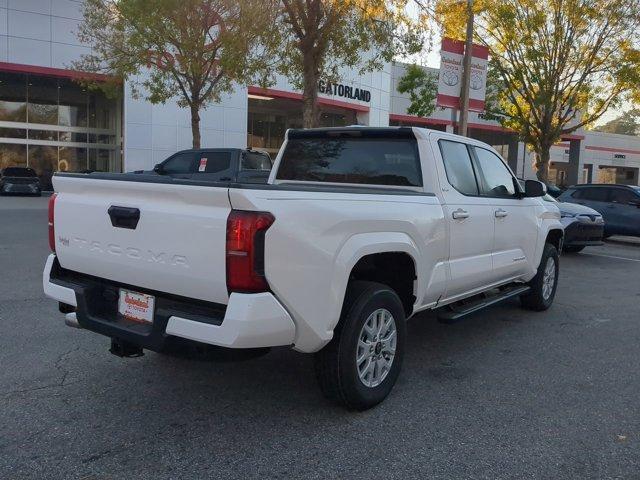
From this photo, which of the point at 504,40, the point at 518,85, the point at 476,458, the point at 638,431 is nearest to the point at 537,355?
the point at 638,431

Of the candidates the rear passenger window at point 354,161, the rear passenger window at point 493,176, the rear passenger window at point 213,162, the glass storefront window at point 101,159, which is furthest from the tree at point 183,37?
the glass storefront window at point 101,159

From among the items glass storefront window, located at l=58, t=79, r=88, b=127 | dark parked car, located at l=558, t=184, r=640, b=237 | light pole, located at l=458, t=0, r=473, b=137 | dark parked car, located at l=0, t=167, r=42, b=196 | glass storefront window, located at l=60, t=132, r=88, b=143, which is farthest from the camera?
glass storefront window, located at l=60, t=132, r=88, b=143

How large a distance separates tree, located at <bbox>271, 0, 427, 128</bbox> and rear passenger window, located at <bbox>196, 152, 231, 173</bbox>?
2153mm

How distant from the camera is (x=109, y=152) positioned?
3278 centimetres

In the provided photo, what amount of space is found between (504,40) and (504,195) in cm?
1972

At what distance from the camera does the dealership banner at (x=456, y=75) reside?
14.1m

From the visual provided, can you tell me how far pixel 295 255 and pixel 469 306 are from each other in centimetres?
240

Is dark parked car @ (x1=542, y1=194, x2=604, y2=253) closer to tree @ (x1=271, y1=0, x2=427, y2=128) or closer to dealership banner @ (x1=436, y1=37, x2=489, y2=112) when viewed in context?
dealership banner @ (x1=436, y1=37, x2=489, y2=112)

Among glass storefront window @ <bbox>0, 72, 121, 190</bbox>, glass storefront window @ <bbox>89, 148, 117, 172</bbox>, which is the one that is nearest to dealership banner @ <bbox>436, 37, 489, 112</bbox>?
glass storefront window @ <bbox>0, 72, 121, 190</bbox>

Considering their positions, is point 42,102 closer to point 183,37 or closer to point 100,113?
point 100,113

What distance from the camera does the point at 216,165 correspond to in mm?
14312

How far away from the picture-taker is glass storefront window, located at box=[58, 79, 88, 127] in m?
31.6

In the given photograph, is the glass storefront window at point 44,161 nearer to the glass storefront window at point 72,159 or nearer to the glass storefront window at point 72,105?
the glass storefront window at point 72,159

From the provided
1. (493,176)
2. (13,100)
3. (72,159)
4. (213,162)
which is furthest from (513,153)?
(493,176)
